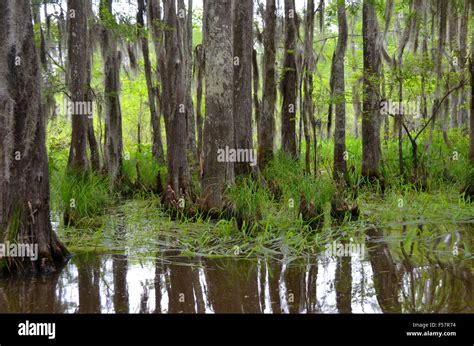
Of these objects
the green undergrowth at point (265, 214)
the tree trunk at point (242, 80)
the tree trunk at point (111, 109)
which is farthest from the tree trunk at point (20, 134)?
the tree trunk at point (111, 109)

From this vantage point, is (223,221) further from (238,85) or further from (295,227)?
(238,85)

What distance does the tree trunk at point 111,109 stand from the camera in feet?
37.9

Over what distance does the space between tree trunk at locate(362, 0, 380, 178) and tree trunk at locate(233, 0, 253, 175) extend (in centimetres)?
288

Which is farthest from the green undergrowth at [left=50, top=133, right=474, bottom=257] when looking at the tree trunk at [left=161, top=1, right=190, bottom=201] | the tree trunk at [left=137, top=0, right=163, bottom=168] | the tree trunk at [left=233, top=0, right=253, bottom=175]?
the tree trunk at [left=137, top=0, right=163, bottom=168]

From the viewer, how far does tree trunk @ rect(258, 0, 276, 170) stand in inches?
497

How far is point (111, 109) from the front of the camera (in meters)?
12.4

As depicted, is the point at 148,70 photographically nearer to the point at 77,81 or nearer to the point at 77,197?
the point at 77,81

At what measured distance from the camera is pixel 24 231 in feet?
18.9

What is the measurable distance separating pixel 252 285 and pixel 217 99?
398 centimetres

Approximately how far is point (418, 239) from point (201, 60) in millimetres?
8310

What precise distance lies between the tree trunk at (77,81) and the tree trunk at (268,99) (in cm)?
415

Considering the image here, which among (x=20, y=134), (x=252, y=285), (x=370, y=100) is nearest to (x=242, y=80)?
(x=370, y=100)

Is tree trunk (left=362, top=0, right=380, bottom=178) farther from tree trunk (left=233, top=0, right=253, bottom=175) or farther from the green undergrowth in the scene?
tree trunk (left=233, top=0, right=253, bottom=175)

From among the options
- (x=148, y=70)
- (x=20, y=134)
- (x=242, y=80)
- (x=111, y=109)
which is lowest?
(x=20, y=134)
